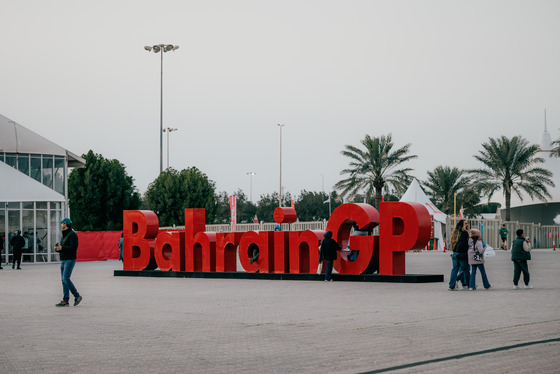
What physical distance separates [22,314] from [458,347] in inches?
322

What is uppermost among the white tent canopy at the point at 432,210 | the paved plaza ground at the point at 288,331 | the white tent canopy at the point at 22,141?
the white tent canopy at the point at 22,141

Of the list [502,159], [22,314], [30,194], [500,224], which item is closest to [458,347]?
[22,314]

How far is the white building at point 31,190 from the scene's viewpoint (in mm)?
38812

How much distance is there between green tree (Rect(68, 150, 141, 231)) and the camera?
6450 centimetres

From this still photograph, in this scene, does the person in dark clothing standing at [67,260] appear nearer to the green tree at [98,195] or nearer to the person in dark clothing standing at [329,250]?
the person in dark clothing standing at [329,250]

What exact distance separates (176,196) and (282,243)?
39.8 metres

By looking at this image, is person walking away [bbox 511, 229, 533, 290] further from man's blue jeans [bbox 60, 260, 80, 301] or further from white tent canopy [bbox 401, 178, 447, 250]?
white tent canopy [bbox 401, 178, 447, 250]

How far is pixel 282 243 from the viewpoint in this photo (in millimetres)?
23562

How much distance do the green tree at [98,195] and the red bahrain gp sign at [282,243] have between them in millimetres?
38231

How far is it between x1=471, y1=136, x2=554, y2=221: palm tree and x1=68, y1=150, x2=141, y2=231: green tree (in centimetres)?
2945

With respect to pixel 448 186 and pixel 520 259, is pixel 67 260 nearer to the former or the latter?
pixel 520 259

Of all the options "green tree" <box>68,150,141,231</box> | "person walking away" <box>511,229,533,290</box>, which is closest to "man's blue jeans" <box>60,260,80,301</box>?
"person walking away" <box>511,229,533,290</box>

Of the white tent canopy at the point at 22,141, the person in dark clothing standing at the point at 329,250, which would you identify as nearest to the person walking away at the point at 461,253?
the person in dark clothing standing at the point at 329,250

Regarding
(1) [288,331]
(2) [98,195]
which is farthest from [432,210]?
(1) [288,331]
